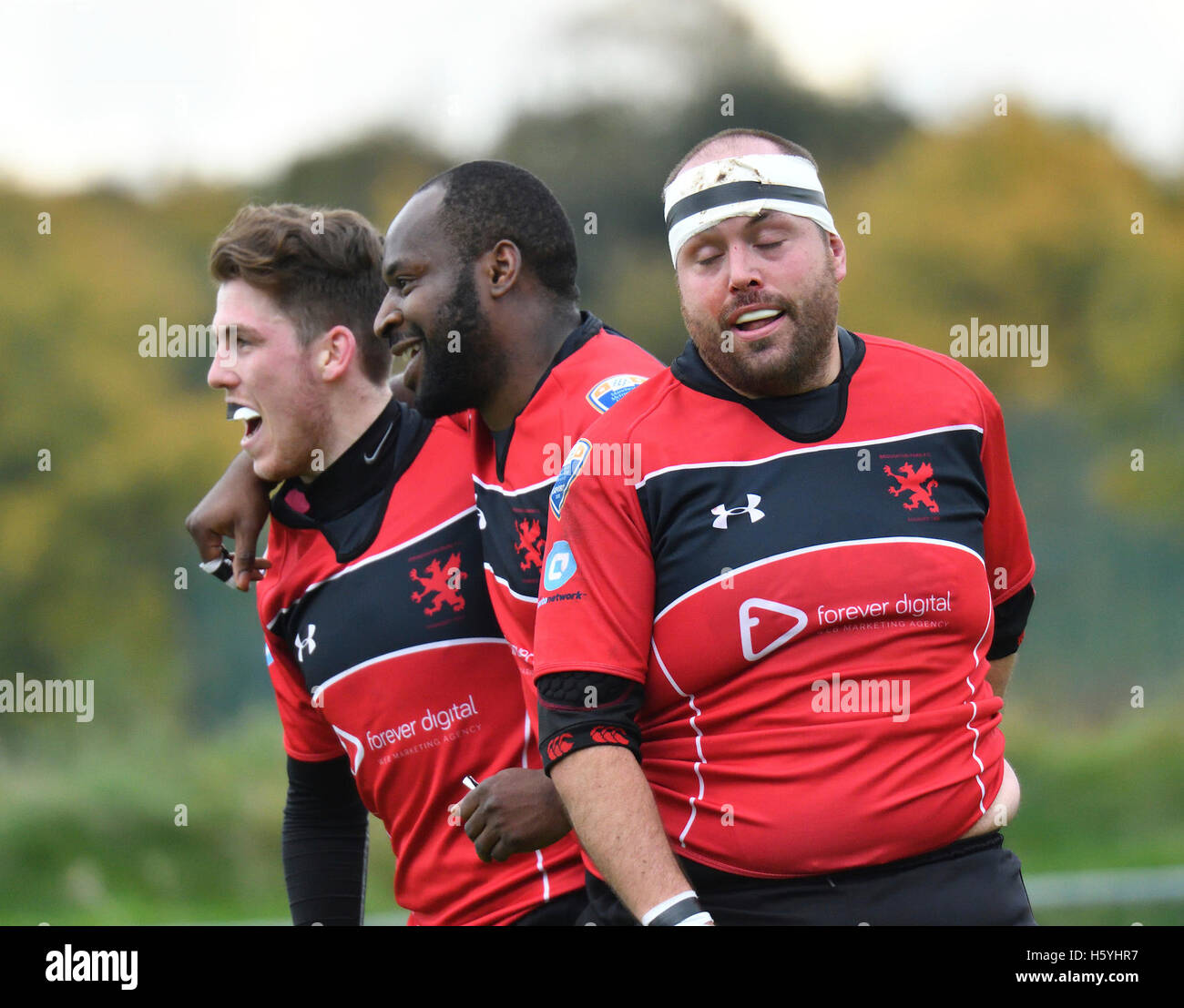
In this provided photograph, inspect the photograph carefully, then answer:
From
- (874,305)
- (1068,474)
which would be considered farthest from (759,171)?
(874,305)

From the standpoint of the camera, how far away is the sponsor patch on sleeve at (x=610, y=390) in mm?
3807

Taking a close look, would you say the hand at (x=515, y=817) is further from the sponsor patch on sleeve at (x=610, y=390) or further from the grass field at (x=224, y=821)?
the grass field at (x=224, y=821)

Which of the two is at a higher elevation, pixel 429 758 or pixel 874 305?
pixel 874 305

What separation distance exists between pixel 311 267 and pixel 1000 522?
2.13m

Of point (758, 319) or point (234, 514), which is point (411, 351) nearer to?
point (234, 514)

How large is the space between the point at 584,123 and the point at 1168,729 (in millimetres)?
15543

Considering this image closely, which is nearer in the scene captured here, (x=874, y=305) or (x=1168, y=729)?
(x=1168, y=729)

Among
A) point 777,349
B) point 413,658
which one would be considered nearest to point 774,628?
point 777,349

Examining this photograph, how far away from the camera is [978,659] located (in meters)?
3.43

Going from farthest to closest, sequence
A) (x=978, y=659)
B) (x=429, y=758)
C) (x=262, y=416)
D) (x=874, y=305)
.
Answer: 1. (x=874, y=305)
2. (x=262, y=416)
3. (x=429, y=758)
4. (x=978, y=659)

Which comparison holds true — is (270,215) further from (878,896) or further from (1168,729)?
(1168,729)

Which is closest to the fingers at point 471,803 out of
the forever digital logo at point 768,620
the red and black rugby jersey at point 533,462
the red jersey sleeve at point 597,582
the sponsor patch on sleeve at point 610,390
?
the red and black rugby jersey at point 533,462

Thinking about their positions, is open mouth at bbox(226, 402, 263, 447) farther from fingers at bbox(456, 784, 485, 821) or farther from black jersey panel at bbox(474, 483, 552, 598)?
fingers at bbox(456, 784, 485, 821)

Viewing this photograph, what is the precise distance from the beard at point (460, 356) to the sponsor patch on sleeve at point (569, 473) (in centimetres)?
66
